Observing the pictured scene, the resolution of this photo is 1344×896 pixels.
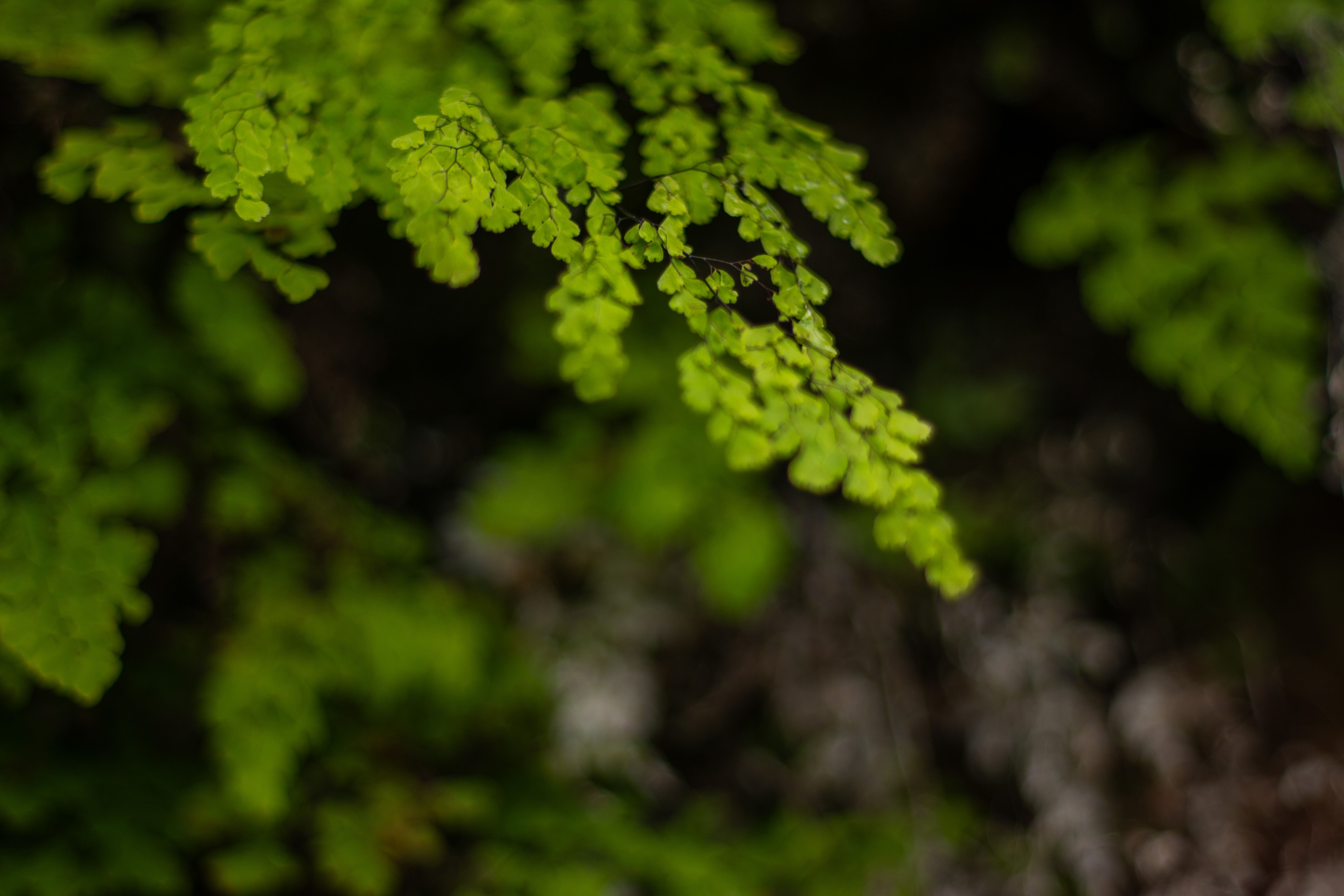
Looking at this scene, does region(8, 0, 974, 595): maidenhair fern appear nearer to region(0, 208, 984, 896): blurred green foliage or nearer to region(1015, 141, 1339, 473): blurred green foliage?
region(0, 208, 984, 896): blurred green foliage

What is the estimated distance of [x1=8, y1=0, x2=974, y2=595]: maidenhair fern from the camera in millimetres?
897

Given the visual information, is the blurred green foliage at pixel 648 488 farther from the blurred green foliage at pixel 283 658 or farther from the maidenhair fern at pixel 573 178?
the maidenhair fern at pixel 573 178

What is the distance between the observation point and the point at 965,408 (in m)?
3.00

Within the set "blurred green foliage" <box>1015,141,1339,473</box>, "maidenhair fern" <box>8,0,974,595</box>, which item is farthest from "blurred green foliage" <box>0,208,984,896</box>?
"blurred green foliage" <box>1015,141,1339,473</box>

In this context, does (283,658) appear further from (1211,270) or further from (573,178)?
(1211,270)

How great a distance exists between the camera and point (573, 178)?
37.7 inches

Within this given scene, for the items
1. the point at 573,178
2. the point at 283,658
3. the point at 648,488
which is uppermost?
the point at 573,178

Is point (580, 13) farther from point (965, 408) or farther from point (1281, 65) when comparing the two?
point (965, 408)

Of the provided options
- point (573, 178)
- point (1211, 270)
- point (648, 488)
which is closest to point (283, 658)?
point (648, 488)

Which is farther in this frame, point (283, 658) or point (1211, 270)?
point (1211, 270)

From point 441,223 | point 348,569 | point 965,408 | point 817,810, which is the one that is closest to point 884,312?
point 965,408

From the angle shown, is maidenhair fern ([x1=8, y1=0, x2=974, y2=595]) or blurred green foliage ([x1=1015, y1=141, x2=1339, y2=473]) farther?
blurred green foliage ([x1=1015, y1=141, x2=1339, y2=473])

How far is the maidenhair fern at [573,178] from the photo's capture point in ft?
2.94

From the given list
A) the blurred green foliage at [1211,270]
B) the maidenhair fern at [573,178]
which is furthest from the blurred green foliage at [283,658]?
the blurred green foliage at [1211,270]
